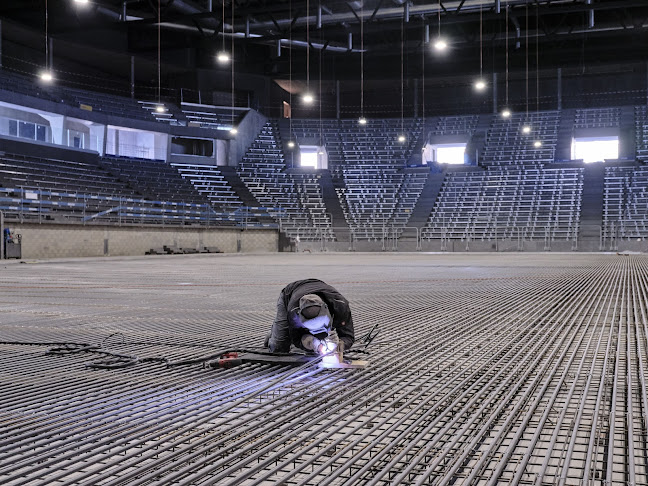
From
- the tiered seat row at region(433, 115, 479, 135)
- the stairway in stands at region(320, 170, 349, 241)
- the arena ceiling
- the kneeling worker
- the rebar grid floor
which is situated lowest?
the rebar grid floor

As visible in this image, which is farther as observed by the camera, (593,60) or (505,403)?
(593,60)

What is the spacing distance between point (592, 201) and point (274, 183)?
41.2ft

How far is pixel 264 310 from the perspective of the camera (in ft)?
16.5

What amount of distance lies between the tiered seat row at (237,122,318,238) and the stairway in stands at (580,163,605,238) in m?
9.90

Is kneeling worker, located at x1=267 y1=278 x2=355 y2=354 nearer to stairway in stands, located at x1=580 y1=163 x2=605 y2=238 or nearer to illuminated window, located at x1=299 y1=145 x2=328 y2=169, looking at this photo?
stairway in stands, located at x1=580 y1=163 x2=605 y2=238

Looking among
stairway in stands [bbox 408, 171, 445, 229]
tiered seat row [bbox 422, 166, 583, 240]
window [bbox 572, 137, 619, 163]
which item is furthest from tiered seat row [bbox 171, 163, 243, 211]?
window [bbox 572, 137, 619, 163]

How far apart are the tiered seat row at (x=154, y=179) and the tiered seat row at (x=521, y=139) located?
12284 millimetres

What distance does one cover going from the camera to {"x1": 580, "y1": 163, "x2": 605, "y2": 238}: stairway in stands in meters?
22.9

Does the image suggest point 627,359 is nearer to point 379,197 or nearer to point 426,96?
point 379,197

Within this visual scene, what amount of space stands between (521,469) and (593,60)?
30216 mm

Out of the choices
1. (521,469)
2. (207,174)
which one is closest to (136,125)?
(207,174)

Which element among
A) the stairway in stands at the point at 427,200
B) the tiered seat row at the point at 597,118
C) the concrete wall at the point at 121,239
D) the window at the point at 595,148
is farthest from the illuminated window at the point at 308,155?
the tiered seat row at the point at 597,118

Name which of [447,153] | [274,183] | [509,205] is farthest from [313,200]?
[509,205]

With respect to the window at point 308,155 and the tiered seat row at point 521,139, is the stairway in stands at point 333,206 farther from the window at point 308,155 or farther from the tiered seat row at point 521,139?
the tiered seat row at point 521,139
